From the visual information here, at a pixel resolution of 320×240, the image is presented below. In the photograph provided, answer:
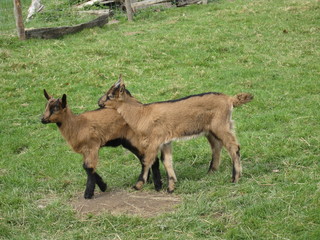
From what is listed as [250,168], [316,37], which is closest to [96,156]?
[250,168]

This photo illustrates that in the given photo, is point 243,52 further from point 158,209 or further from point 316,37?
point 158,209

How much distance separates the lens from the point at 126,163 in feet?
28.8

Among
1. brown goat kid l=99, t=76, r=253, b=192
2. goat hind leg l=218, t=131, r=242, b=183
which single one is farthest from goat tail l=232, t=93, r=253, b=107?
goat hind leg l=218, t=131, r=242, b=183

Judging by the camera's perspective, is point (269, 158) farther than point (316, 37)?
No

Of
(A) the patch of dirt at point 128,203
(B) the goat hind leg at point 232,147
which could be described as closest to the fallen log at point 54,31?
(A) the patch of dirt at point 128,203

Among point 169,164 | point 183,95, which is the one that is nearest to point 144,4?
point 183,95

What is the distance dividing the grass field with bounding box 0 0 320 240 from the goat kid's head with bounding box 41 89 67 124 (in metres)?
0.97

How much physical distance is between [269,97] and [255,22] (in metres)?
5.59

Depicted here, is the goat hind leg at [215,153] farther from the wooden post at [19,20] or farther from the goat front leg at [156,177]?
the wooden post at [19,20]

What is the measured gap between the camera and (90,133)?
7551mm

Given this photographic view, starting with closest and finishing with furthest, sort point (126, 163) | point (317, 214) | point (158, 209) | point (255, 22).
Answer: point (317, 214)
point (158, 209)
point (126, 163)
point (255, 22)

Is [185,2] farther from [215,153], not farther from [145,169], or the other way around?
[145,169]

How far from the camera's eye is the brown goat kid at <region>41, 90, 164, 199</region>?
7.50 m

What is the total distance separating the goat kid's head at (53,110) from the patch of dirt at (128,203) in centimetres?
104
